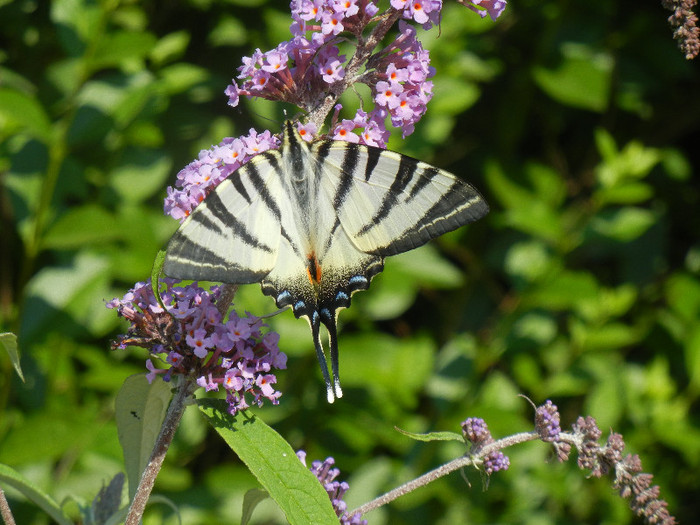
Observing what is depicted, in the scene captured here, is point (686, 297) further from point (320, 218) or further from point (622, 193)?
point (320, 218)

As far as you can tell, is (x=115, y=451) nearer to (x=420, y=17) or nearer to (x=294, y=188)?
(x=294, y=188)

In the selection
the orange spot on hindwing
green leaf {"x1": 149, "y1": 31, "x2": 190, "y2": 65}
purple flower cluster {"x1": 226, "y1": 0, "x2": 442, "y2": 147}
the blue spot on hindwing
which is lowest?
green leaf {"x1": 149, "y1": 31, "x2": 190, "y2": 65}

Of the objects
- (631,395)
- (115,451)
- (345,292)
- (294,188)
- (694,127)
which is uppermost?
(294,188)

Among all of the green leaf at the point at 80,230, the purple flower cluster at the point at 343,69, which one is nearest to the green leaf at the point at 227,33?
the green leaf at the point at 80,230

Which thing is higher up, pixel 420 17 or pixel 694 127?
pixel 420 17

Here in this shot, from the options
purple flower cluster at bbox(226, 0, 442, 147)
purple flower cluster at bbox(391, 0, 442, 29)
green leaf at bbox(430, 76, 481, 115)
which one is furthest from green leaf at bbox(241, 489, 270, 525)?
green leaf at bbox(430, 76, 481, 115)

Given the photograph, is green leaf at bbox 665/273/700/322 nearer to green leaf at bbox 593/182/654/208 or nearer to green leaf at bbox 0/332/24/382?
green leaf at bbox 593/182/654/208

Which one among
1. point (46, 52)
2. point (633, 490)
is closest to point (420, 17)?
point (633, 490)

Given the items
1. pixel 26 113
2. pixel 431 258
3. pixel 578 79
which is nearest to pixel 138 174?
pixel 26 113
